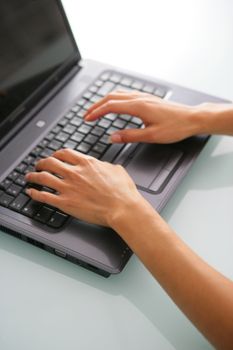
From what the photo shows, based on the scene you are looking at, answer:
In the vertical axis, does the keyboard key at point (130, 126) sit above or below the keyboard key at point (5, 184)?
above

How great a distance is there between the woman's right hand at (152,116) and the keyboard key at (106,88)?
53 mm

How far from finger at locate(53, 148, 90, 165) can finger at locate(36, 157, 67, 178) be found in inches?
0.7

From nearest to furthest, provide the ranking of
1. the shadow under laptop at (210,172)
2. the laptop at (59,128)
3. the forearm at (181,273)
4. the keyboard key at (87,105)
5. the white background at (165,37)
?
the forearm at (181,273) → the laptop at (59,128) → the shadow under laptop at (210,172) → the keyboard key at (87,105) → the white background at (165,37)

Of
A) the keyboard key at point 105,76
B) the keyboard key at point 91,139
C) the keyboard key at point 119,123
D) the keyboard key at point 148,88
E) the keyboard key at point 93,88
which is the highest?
the keyboard key at point 148,88

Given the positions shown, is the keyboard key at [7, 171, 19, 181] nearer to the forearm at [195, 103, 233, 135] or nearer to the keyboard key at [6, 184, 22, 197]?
the keyboard key at [6, 184, 22, 197]

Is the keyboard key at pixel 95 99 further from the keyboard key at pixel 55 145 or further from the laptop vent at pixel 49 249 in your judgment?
the laptop vent at pixel 49 249

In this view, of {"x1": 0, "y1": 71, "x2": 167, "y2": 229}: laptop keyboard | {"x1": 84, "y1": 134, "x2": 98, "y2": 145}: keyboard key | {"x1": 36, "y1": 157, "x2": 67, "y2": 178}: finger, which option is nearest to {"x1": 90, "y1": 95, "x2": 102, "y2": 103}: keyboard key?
{"x1": 0, "y1": 71, "x2": 167, "y2": 229}: laptop keyboard

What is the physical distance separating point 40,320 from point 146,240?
0.19 meters

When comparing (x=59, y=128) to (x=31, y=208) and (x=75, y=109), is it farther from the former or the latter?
(x=31, y=208)

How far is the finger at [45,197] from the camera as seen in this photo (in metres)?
0.70

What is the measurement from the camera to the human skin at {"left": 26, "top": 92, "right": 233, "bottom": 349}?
1.94 ft

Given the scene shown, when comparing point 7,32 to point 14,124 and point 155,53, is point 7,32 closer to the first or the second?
point 14,124

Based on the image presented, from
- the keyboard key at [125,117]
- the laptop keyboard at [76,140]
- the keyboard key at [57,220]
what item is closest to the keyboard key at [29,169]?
the laptop keyboard at [76,140]

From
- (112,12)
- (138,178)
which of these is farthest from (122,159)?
(112,12)
